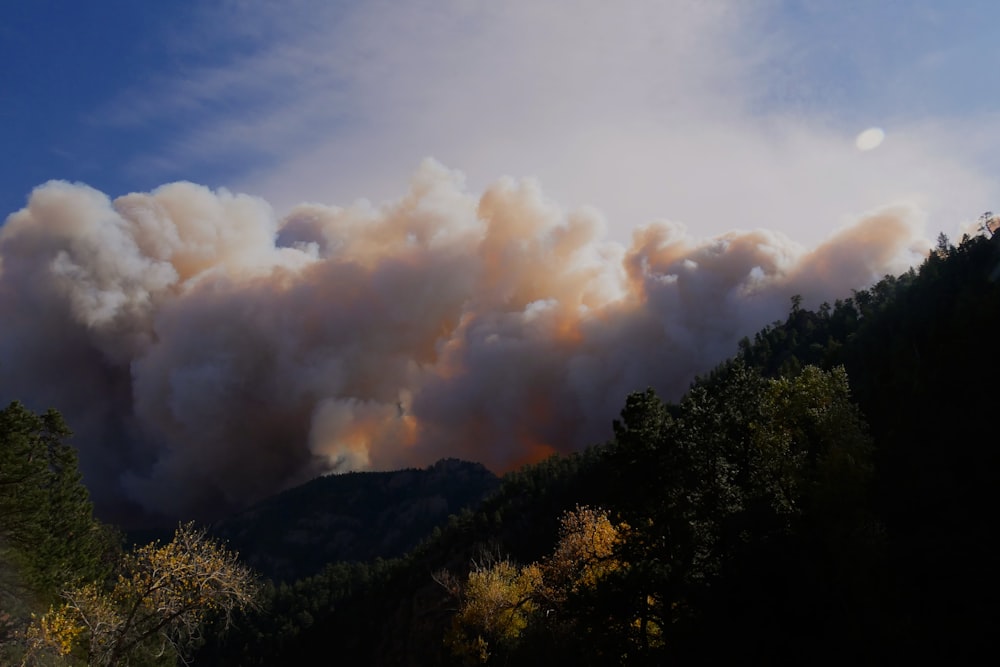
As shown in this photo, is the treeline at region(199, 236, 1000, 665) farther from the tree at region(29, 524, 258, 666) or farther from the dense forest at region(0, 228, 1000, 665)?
the tree at region(29, 524, 258, 666)

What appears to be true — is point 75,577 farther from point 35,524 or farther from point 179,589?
point 179,589

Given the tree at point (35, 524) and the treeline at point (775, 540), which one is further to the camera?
the tree at point (35, 524)

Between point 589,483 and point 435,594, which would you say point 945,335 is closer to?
point 589,483

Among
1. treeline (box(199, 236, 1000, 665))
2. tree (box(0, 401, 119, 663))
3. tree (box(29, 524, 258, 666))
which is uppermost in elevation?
tree (box(0, 401, 119, 663))

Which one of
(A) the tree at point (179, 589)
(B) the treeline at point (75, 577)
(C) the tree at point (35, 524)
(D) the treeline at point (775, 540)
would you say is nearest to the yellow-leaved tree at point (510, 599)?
(D) the treeline at point (775, 540)


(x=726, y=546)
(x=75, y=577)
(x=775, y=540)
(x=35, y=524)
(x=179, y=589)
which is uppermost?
(x=35, y=524)

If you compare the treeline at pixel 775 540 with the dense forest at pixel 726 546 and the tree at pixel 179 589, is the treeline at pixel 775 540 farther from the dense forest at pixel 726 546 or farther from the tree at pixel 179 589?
the tree at pixel 179 589

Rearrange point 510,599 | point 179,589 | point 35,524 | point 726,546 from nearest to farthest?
point 179,589, point 726,546, point 35,524, point 510,599

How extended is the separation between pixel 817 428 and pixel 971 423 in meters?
17.2

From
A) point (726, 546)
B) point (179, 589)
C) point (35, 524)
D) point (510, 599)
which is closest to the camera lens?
point (179, 589)

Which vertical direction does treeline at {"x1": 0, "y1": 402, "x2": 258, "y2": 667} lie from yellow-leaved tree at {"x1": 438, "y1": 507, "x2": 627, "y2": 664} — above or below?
above

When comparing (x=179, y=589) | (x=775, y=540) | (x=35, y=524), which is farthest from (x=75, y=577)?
(x=775, y=540)

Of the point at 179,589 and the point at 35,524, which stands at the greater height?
the point at 35,524

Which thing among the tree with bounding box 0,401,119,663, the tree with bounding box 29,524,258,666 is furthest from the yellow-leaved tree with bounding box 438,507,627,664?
the tree with bounding box 0,401,119,663
